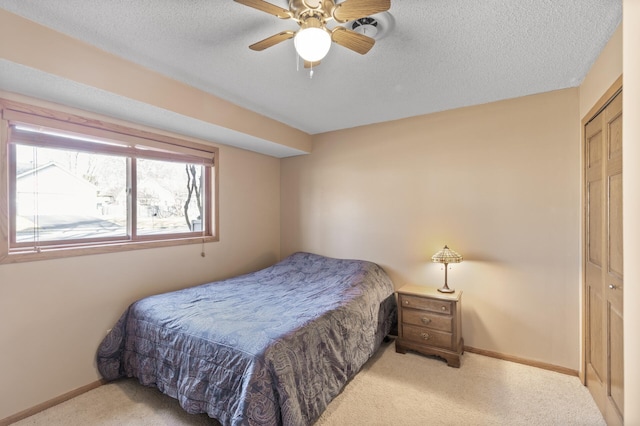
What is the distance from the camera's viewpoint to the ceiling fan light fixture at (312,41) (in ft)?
4.44

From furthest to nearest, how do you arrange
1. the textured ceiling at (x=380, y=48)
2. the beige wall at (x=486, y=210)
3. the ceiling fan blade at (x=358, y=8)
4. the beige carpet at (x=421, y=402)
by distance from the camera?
the beige wall at (x=486, y=210)
the beige carpet at (x=421, y=402)
the textured ceiling at (x=380, y=48)
the ceiling fan blade at (x=358, y=8)

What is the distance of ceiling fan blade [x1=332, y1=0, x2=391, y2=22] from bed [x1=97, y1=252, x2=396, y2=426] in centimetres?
170

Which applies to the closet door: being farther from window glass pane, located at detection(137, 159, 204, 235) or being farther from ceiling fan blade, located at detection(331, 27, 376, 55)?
window glass pane, located at detection(137, 159, 204, 235)

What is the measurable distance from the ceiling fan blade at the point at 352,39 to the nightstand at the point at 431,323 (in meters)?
2.12

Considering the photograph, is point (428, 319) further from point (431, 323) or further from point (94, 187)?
point (94, 187)

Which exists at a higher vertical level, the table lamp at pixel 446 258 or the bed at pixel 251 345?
the table lamp at pixel 446 258

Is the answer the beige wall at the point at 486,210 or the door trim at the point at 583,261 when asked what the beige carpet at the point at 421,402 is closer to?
the door trim at the point at 583,261

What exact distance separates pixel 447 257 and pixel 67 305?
3066 millimetres

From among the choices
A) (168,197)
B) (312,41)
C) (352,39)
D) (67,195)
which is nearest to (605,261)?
(352,39)

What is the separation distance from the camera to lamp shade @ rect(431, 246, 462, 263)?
2.70 m

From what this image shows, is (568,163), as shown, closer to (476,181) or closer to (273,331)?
(476,181)

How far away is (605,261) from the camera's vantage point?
6.09 ft

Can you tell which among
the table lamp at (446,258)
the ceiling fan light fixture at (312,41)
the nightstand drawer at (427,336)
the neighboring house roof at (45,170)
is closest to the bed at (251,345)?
the nightstand drawer at (427,336)

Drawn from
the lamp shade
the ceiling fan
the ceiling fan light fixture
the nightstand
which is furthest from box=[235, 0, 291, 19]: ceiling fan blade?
the nightstand
